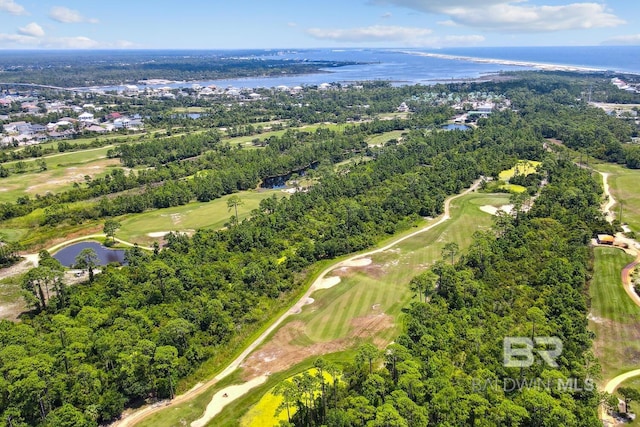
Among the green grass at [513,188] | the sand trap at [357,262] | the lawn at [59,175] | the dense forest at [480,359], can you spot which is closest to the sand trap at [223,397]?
the dense forest at [480,359]

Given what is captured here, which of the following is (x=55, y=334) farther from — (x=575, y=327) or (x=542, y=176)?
(x=542, y=176)

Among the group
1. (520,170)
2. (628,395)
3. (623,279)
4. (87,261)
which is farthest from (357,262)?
Answer: (520,170)

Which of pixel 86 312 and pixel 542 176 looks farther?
pixel 542 176

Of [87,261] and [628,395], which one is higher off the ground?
[628,395]

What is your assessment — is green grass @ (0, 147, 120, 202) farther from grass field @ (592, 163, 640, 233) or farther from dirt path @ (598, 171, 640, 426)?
grass field @ (592, 163, 640, 233)

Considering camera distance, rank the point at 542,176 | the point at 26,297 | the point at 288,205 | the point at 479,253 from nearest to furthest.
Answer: the point at 26,297 → the point at 479,253 → the point at 288,205 → the point at 542,176

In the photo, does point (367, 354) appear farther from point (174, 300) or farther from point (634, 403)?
point (174, 300)

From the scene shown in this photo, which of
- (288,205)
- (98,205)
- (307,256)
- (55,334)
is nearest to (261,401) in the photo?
(55,334)
